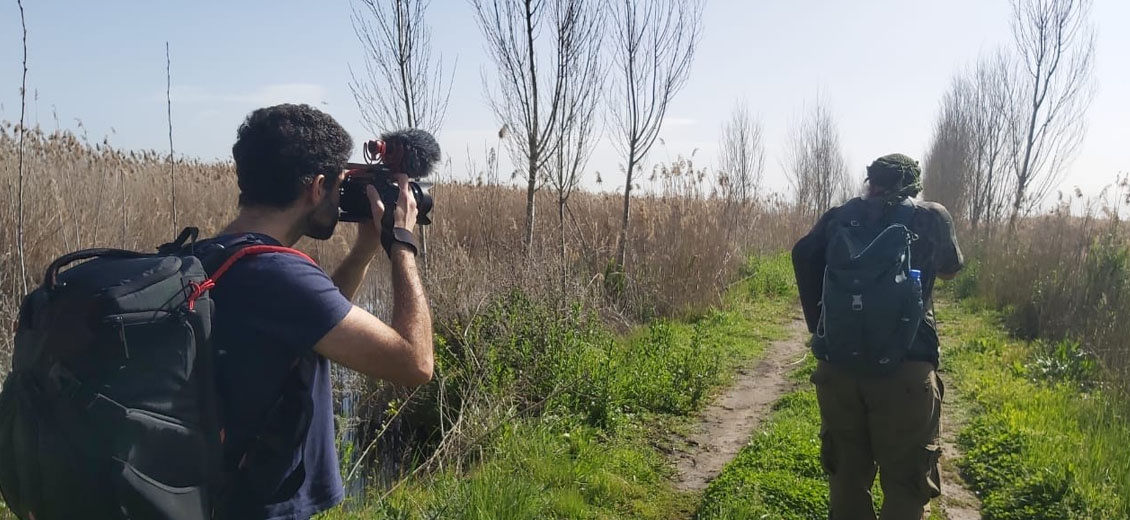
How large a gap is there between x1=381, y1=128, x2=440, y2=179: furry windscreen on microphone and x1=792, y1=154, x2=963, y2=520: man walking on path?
1.68m

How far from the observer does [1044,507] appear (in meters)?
3.76

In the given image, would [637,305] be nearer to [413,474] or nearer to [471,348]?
[471,348]

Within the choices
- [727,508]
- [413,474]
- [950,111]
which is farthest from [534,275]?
[950,111]

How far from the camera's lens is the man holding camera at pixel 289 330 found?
147cm

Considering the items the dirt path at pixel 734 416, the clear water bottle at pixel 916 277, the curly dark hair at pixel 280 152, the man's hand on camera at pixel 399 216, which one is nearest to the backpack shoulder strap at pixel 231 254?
the curly dark hair at pixel 280 152

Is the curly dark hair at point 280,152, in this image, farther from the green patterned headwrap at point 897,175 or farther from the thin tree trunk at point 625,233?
the thin tree trunk at point 625,233

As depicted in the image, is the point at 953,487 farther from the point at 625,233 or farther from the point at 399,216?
the point at 625,233

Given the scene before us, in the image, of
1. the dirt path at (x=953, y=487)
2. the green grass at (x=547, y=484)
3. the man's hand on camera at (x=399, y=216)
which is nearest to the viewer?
the man's hand on camera at (x=399, y=216)

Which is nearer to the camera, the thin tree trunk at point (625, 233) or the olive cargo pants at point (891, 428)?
the olive cargo pants at point (891, 428)

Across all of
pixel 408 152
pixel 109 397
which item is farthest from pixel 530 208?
pixel 109 397

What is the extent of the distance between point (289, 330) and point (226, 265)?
0.18 meters

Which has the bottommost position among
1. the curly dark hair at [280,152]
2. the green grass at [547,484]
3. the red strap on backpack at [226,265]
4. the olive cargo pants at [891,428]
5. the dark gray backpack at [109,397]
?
the green grass at [547,484]

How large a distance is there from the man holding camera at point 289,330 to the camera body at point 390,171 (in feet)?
0.30

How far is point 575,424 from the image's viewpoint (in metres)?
4.66
